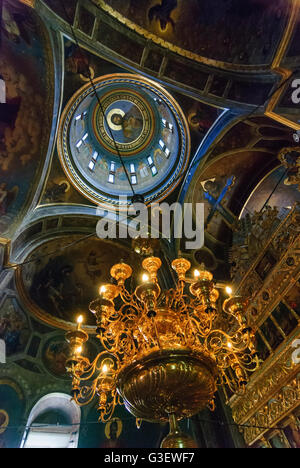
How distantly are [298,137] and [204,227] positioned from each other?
3665mm

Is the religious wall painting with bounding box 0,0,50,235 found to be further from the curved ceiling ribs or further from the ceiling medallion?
the ceiling medallion

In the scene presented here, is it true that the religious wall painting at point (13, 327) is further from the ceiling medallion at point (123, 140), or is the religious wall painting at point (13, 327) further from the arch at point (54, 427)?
the ceiling medallion at point (123, 140)

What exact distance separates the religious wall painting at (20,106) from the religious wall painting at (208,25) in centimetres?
166

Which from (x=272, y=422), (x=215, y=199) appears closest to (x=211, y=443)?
(x=272, y=422)

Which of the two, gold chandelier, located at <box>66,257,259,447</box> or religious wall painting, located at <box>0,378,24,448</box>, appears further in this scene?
religious wall painting, located at <box>0,378,24,448</box>

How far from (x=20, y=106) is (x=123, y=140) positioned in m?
4.70

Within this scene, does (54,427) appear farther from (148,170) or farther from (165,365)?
(148,170)

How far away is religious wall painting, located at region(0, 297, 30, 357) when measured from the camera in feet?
31.7

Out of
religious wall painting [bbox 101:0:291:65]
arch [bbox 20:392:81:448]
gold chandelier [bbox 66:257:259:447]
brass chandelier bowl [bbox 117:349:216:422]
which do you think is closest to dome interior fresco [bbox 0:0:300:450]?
religious wall painting [bbox 101:0:291:65]

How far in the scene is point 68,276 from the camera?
37.6 ft

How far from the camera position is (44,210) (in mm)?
9023

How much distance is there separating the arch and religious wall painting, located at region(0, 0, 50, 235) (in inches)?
246

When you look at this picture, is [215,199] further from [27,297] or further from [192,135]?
[27,297]

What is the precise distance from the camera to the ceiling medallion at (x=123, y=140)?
8531mm
